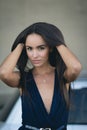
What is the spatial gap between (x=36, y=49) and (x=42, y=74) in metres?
0.17

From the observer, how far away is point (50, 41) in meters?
1.71

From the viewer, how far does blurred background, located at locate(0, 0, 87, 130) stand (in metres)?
4.81

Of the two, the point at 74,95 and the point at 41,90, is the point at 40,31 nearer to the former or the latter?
the point at 41,90

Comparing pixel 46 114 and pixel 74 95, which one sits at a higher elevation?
pixel 46 114

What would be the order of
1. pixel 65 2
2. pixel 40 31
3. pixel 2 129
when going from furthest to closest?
pixel 65 2 → pixel 2 129 → pixel 40 31

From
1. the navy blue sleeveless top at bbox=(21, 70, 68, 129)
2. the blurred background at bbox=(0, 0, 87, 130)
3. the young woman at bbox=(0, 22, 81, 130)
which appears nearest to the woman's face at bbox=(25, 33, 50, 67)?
the young woman at bbox=(0, 22, 81, 130)

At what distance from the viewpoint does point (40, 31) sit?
172cm

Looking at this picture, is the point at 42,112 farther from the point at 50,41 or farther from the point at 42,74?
the point at 50,41

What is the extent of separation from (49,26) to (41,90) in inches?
11.9

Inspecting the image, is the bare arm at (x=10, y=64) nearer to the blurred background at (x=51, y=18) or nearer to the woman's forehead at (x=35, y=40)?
the woman's forehead at (x=35, y=40)

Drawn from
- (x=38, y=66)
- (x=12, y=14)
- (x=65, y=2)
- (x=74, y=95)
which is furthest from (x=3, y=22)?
(x=38, y=66)

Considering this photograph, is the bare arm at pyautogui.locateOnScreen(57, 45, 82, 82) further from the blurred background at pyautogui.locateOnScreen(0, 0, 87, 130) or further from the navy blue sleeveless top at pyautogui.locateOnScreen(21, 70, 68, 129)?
the blurred background at pyautogui.locateOnScreen(0, 0, 87, 130)

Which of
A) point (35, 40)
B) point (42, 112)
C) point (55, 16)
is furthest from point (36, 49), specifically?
point (55, 16)

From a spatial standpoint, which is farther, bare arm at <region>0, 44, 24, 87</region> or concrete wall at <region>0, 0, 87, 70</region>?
concrete wall at <region>0, 0, 87, 70</region>
